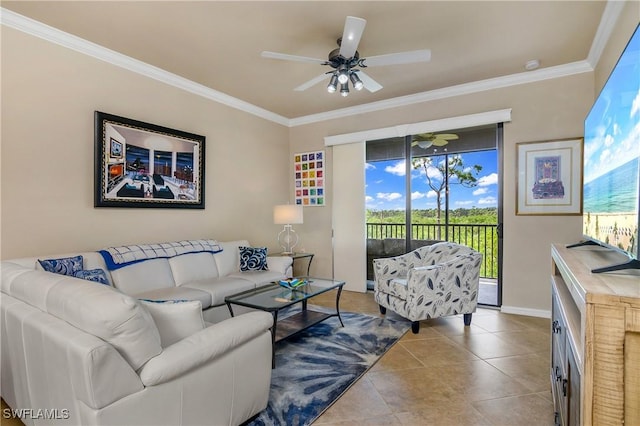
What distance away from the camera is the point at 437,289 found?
310 cm

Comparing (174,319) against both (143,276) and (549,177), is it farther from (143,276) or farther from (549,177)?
(549,177)

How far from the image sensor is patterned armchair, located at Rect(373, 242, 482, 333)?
3066 millimetres

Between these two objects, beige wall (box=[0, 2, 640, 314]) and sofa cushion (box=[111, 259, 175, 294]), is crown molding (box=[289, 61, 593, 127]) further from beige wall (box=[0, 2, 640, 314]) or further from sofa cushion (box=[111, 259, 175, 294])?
sofa cushion (box=[111, 259, 175, 294])

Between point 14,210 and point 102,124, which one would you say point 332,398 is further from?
point 102,124

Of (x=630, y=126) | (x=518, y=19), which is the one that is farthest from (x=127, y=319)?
(x=518, y=19)

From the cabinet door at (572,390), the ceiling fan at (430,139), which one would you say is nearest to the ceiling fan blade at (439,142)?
the ceiling fan at (430,139)

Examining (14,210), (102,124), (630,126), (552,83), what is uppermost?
(552,83)

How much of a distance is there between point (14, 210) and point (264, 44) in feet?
7.96

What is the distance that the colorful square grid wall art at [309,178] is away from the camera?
505cm

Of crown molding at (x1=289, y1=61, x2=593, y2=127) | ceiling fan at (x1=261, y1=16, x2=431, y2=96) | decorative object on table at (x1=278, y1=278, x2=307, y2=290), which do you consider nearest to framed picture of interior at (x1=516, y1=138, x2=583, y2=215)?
crown molding at (x1=289, y1=61, x2=593, y2=127)

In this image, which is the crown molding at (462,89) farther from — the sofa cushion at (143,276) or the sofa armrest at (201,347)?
the sofa armrest at (201,347)

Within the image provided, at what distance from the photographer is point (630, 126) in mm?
1183

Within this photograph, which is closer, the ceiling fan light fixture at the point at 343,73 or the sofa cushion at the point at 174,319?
the sofa cushion at the point at 174,319

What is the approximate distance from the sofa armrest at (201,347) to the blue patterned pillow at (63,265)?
1.50 meters
